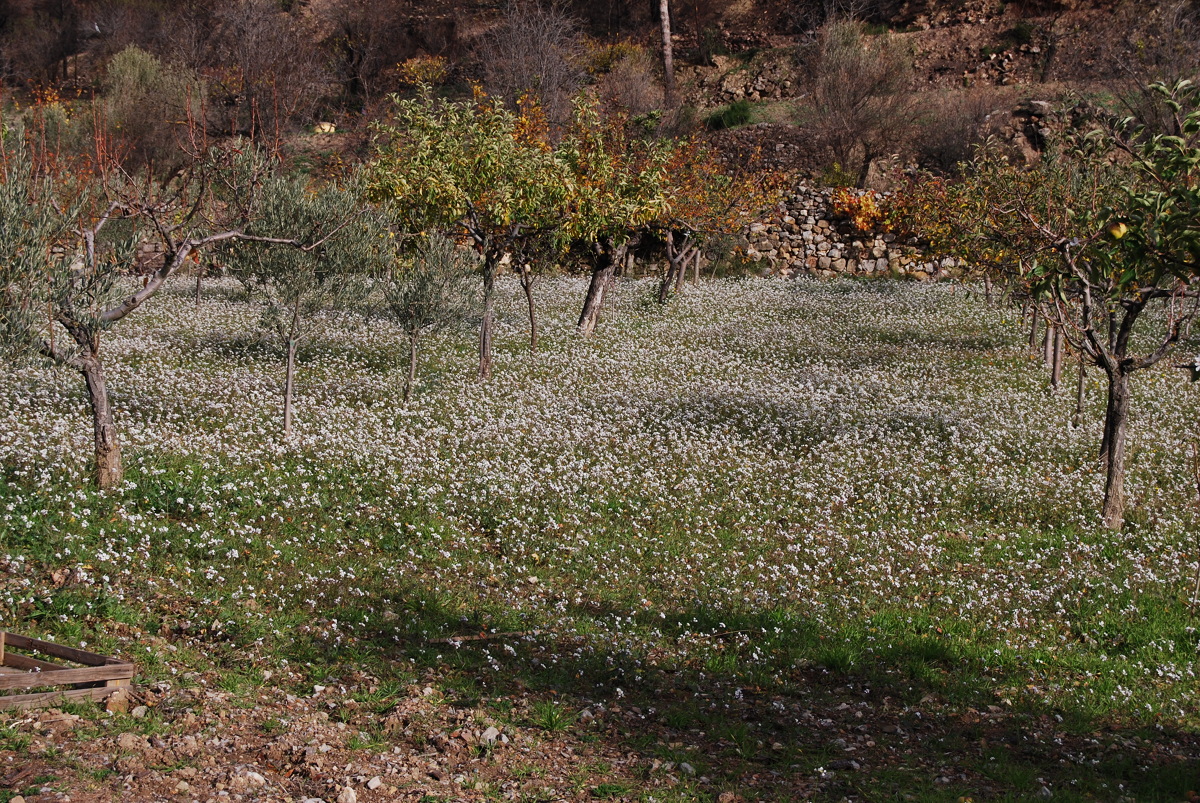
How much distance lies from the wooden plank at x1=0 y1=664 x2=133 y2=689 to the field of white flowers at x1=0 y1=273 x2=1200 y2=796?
0.68 m

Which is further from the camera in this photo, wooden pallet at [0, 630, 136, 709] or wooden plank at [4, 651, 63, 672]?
wooden plank at [4, 651, 63, 672]

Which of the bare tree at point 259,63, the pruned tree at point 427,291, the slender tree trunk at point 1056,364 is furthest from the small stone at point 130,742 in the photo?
the bare tree at point 259,63

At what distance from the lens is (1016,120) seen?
1748 inches

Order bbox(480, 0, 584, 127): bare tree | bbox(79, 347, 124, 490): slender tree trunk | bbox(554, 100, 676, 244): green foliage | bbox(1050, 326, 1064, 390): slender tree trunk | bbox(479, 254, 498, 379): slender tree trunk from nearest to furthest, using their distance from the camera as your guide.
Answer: bbox(79, 347, 124, 490): slender tree trunk < bbox(479, 254, 498, 379): slender tree trunk < bbox(1050, 326, 1064, 390): slender tree trunk < bbox(554, 100, 676, 244): green foliage < bbox(480, 0, 584, 127): bare tree

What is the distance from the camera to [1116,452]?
40.5ft

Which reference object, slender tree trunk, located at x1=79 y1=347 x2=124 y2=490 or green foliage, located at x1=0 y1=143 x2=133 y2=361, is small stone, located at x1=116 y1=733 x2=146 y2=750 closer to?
green foliage, located at x1=0 y1=143 x2=133 y2=361

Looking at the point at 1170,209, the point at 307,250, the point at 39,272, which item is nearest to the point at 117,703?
the point at 39,272

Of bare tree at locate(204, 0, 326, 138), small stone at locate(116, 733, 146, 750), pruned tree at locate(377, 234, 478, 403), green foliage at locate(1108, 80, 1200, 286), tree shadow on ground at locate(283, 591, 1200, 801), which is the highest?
bare tree at locate(204, 0, 326, 138)

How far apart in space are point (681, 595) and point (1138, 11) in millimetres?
55751

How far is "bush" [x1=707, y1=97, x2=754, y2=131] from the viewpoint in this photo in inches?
2016

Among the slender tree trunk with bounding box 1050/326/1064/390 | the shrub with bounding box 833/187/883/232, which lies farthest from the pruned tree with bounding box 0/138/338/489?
the shrub with bounding box 833/187/883/232

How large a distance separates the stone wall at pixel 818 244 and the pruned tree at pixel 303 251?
87.2 ft

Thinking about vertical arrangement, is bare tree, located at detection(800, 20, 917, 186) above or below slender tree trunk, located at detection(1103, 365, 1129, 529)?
above

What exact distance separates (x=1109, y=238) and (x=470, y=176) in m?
13.3
